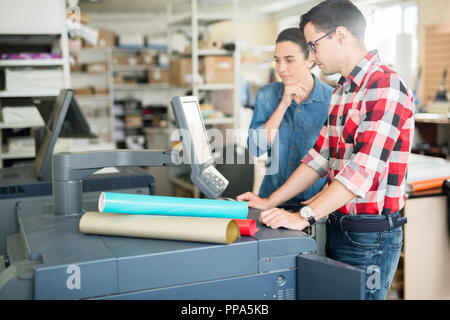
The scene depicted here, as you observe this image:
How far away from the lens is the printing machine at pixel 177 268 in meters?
1.03

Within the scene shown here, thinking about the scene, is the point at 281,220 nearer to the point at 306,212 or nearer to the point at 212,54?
the point at 306,212

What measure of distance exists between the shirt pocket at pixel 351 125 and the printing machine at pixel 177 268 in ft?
1.49

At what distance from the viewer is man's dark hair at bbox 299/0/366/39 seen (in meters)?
1.54

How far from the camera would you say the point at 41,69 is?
3496 millimetres

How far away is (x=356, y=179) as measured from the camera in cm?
141

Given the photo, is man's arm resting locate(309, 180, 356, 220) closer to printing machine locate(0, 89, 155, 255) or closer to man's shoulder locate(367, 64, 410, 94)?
man's shoulder locate(367, 64, 410, 94)

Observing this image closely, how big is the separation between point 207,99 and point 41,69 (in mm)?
2124

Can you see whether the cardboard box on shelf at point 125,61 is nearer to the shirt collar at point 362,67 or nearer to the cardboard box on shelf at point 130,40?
the cardboard box on shelf at point 130,40

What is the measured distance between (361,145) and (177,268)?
0.68 meters

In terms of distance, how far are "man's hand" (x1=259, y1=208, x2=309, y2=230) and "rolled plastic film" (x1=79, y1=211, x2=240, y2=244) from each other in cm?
16

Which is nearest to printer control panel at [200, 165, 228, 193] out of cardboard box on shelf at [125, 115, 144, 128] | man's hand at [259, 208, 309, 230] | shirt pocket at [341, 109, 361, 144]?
man's hand at [259, 208, 309, 230]

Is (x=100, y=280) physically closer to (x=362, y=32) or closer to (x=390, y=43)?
(x=362, y=32)

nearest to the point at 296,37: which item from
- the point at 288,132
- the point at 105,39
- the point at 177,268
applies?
the point at 288,132
